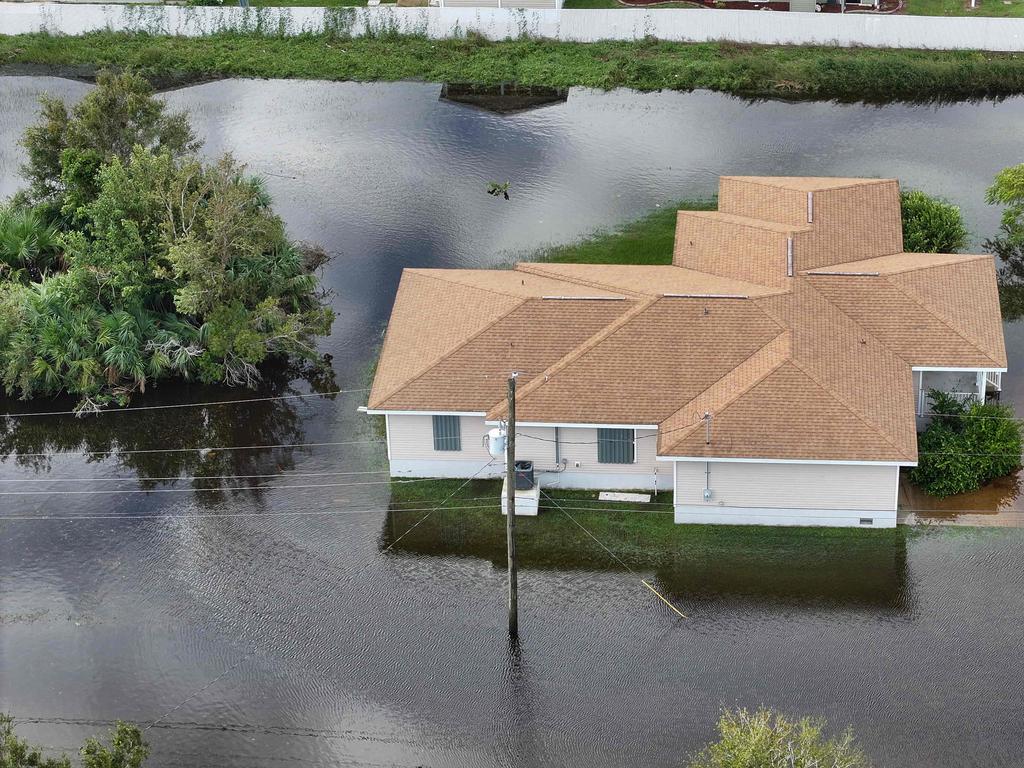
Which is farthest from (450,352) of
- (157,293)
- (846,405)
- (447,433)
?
(157,293)

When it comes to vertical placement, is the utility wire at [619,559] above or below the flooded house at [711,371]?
below

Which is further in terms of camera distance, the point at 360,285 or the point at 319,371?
the point at 360,285

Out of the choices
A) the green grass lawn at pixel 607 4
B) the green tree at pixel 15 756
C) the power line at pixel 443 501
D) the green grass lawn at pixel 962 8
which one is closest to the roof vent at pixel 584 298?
the power line at pixel 443 501

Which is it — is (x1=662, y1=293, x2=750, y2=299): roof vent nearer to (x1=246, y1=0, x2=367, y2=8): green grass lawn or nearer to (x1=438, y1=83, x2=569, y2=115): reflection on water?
(x1=438, y1=83, x2=569, y2=115): reflection on water

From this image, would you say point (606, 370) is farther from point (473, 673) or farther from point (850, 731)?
point (850, 731)

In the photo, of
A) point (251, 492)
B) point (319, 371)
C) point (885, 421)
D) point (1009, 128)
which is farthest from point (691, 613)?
point (1009, 128)

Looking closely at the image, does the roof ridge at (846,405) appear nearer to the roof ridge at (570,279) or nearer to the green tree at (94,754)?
the roof ridge at (570,279)
